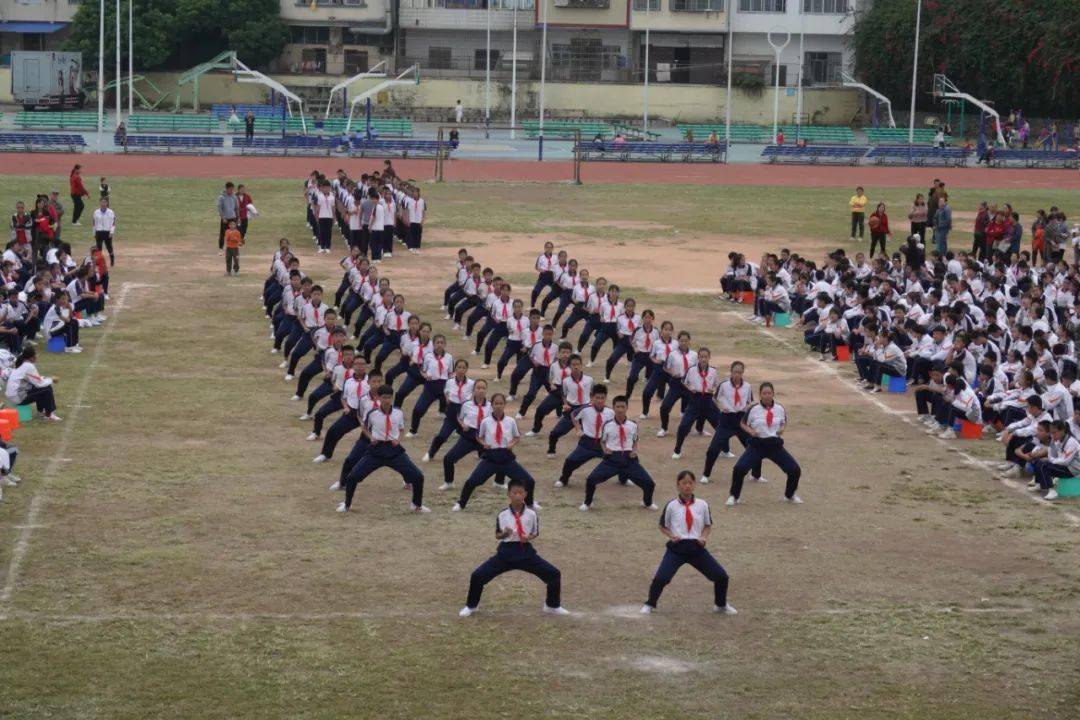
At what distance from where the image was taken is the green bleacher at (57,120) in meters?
73.1

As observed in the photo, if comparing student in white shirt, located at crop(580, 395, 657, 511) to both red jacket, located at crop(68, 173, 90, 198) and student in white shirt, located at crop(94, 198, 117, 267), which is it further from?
red jacket, located at crop(68, 173, 90, 198)

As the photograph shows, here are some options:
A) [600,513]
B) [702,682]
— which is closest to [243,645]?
[702,682]

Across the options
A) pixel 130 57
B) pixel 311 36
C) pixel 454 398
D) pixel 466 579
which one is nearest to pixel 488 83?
pixel 311 36

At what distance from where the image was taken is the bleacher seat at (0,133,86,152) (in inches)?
2516

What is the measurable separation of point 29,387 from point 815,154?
51297mm

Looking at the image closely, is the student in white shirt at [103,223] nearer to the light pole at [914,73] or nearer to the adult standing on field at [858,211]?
the adult standing on field at [858,211]

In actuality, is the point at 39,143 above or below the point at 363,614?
above

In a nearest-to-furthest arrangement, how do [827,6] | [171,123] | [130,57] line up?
1. [130,57]
2. [171,123]
3. [827,6]

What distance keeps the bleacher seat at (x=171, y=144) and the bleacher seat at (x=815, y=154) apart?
78.1ft

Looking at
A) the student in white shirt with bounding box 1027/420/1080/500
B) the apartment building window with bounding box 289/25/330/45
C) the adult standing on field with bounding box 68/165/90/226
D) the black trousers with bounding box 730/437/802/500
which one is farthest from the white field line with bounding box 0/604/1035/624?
the apartment building window with bounding box 289/25/330/45

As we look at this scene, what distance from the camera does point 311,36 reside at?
89.3 meters

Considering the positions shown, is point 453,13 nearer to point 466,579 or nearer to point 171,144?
point 171,144

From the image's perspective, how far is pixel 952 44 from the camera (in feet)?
266

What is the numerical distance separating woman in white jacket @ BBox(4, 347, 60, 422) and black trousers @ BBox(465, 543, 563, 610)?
961cm
